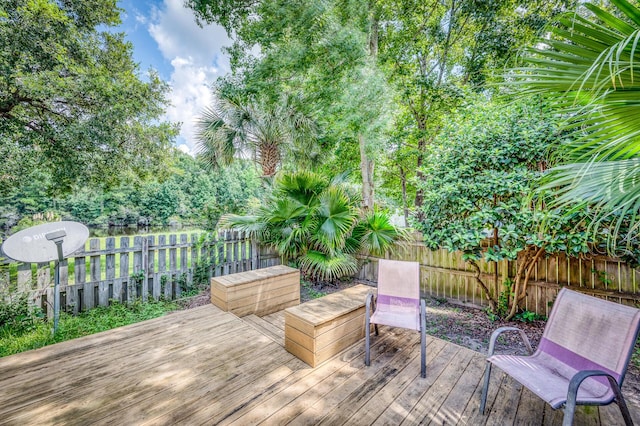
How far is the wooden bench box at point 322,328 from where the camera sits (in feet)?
7.61

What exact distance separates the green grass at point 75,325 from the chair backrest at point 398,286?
324cm

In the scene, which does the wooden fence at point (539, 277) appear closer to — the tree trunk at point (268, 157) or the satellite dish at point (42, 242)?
the tree trunk at point (268, 157)

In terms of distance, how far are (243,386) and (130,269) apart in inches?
125

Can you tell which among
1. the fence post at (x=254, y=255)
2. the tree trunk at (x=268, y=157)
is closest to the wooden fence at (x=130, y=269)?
the fence post at (x=254, y=255)

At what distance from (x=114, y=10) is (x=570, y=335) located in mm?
10858

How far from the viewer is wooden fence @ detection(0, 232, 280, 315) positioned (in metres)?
3.32

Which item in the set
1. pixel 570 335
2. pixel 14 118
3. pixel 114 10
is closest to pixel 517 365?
pixel 570 335

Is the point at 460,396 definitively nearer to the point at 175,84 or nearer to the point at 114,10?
the point at 175,84

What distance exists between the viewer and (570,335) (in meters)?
1.87

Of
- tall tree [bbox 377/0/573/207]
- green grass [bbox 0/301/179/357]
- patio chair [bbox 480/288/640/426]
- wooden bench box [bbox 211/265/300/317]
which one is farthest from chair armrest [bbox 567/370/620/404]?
tall tree [bbox 377/0/573/207]

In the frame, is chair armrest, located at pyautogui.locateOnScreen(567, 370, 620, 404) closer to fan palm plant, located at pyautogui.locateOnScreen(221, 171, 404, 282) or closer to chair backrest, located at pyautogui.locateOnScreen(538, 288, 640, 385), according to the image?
chair backrest, located at pyautogui.locateOnScreen(538, 288, 640, 385)

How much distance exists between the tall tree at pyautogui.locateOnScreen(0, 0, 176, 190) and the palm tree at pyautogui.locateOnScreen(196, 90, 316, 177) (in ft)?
7.08

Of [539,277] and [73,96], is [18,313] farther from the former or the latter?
[539,277]

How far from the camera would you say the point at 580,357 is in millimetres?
1774
